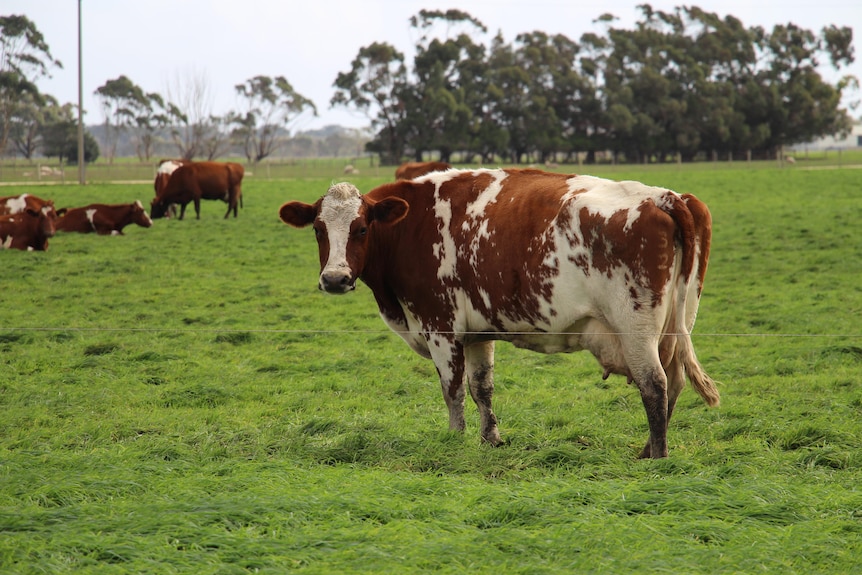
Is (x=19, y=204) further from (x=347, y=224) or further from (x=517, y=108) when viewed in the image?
(x=517, y=108)

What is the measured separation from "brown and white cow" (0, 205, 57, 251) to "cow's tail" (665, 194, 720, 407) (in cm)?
1545

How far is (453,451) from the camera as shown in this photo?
5.73 m

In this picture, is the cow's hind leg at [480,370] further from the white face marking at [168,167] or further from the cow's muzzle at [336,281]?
the white face marking at [168,167]

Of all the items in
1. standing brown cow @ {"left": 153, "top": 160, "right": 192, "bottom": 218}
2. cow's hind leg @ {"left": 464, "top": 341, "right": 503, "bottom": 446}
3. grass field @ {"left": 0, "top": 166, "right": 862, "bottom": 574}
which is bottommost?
grass field @ {"left": 0, "top": 166, "right": 862, "bottom": 574}

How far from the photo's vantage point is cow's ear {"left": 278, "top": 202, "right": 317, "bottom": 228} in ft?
20.6

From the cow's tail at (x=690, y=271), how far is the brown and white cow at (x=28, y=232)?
608 inches

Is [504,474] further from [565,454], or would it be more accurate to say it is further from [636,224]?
[636,224]

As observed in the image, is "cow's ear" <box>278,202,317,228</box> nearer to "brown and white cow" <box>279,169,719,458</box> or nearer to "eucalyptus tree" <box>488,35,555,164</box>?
"brown and white cow" <box>279,169,719,458</box>

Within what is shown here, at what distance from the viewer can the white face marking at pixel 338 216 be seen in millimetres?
5957

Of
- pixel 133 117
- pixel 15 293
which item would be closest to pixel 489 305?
pixel 15 293

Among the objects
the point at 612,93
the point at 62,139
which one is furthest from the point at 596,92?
the point at 62,139

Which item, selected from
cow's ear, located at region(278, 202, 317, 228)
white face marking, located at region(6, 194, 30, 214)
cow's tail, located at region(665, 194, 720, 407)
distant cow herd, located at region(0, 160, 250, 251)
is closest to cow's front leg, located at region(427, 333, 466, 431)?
cow's ear, located at region(278, 202, 317, 228)

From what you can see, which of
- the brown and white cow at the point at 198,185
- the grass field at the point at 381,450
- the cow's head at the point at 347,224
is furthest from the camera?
the brown and white cow at the point at 198,185

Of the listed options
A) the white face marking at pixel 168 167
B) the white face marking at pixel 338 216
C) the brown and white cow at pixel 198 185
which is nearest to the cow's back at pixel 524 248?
the white face marking at pixel 338 216
